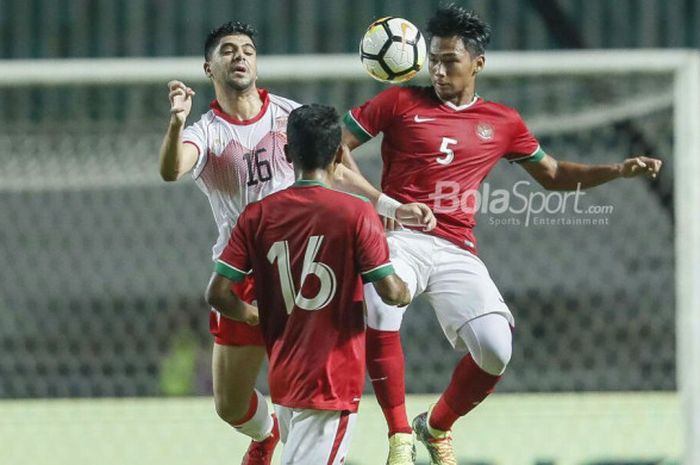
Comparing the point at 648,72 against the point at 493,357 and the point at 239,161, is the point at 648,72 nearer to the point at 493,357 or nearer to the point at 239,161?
the point at 493,357

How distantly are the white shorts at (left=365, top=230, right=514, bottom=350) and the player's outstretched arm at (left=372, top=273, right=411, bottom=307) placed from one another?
2.18 ft

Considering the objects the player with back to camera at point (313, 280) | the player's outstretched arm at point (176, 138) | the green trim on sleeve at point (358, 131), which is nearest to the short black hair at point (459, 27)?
the green trim on sleeve at point (358, 131)

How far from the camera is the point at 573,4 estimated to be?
8938 mm

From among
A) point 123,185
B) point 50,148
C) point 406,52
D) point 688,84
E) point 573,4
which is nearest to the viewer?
point 406,52

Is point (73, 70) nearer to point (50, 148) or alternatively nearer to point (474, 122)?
point (50, 148)

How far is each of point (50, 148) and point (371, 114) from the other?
2328 mm

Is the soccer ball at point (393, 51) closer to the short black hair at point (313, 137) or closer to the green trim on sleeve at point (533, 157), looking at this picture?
the green trim on sleeve at point (533, 157)

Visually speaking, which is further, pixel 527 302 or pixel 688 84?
pixel 527 302

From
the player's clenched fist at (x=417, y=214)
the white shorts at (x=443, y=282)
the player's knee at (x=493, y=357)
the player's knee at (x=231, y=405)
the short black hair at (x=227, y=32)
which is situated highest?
the short black hair at (x=227, y=32)

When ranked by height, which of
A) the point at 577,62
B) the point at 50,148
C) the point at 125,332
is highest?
the point at 577,62

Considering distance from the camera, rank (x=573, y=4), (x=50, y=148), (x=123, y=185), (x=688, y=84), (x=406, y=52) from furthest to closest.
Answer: (x=573, y=4)
(x=123, y=185)
(x=50, y=148)
(x=688, y=84)
(x=406, y=52)

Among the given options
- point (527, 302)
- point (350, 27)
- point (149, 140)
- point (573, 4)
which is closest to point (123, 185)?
point (149, 140)

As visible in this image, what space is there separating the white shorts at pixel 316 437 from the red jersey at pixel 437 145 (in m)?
0.99

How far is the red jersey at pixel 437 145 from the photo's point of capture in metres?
4.57
